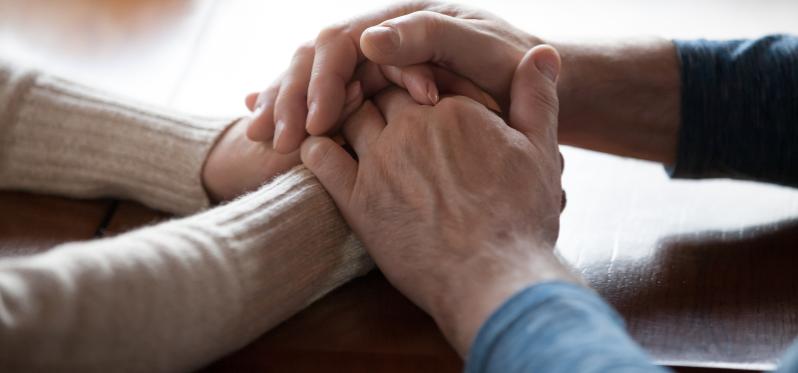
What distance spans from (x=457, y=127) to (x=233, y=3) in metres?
0.54

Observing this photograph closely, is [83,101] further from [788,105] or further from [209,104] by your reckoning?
[788,105]

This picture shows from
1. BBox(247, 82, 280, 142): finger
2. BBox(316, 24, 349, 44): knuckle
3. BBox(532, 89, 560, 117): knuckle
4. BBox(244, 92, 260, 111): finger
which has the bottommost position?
BBox(244, 92, 260, 111): finger

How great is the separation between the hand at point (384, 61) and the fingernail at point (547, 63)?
0.04 m

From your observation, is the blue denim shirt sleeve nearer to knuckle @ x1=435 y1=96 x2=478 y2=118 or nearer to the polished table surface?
the polished table surface

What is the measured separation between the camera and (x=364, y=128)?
2.99ft

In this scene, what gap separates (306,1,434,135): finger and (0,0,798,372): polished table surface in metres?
0.16

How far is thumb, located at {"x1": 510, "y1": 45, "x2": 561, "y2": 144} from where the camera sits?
2.89 ft

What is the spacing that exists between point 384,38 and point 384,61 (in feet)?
0.08

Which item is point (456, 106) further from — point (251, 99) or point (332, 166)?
point (251, 99)

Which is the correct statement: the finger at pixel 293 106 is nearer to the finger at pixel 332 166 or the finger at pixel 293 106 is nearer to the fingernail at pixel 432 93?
the finger at pixel 332 166

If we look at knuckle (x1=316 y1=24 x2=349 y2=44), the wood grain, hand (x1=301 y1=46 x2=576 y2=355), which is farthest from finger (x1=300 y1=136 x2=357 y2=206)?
the wood grain

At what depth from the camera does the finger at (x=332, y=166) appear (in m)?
0.86

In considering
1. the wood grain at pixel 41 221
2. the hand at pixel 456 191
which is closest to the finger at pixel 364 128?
the hand at pixel 456 191

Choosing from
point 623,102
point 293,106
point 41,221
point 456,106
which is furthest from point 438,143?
point 41,221
